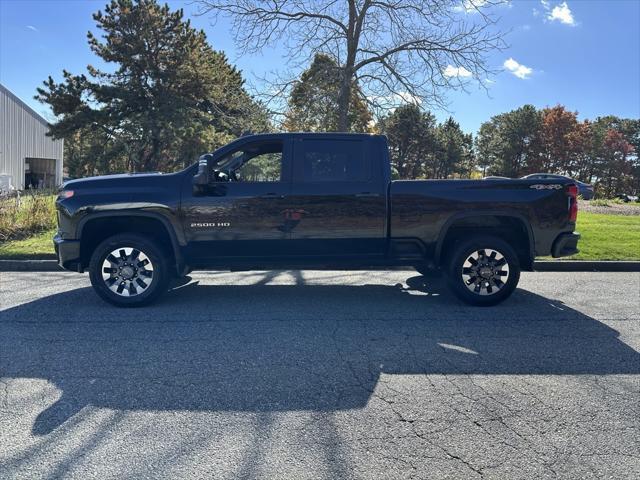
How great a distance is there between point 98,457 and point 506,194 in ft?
17.0

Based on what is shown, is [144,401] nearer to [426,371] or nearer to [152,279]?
[426,371]

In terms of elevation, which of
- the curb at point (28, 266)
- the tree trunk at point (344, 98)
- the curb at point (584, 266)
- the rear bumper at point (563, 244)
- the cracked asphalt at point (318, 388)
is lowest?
the cracked asphalt at point (318, 388)

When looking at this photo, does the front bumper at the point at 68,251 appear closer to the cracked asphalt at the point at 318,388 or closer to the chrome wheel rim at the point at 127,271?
the chrome wheel rim at the point at 127,271

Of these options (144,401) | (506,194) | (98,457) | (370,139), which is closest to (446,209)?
(506,194)

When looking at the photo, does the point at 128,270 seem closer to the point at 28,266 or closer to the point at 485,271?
the point at 28,266

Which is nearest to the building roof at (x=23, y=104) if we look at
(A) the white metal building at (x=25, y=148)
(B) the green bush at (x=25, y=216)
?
(A) the white metal building at (x=25, y=148)

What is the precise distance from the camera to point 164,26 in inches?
1097

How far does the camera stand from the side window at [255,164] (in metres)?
6.09

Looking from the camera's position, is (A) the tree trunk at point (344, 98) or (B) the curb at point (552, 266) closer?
(B) the curb at point (552, 266)

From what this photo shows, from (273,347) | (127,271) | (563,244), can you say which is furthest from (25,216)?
(563,244)

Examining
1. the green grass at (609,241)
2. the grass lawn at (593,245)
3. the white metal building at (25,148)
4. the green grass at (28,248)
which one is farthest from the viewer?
the white metal building at (25,148)

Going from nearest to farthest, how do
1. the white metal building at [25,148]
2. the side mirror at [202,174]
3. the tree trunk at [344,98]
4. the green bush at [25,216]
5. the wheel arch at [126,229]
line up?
the side mirror at [202,174] → the wheel arch at [126,229] → the green bush at [25,216] → the tree trunk at [344,98] → the white metal building at [25,148]

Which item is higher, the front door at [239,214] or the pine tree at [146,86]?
the pine tree at [146,86]

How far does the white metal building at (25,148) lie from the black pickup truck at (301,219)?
3344 centimetres
